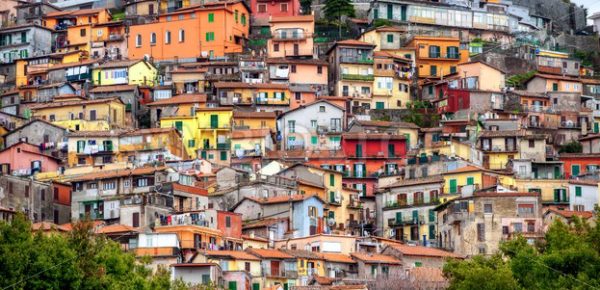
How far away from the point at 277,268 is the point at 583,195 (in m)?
20.3

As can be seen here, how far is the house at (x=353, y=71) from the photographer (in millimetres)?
115750

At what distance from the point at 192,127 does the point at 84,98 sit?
928cm

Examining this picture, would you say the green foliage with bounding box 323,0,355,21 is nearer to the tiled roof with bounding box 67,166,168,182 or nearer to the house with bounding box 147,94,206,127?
the house with bounding box 147,94,206,127

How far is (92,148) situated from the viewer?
105m

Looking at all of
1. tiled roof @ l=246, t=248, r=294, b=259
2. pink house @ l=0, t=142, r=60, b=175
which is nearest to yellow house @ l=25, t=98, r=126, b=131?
pink house @ l=0, t=142, r=60, b=175

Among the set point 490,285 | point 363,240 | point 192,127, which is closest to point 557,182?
point 363,240

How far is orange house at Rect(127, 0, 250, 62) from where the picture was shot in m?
121

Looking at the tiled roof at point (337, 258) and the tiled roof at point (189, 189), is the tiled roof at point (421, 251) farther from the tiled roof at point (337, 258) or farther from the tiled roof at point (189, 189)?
the tiled roof at point (189, 189)

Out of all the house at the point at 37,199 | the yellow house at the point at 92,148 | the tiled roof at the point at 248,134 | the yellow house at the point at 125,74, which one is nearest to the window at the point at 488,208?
the tiled roof at the point at 248,134

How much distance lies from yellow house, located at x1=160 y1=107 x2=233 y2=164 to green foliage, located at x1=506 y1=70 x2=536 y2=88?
21.3m

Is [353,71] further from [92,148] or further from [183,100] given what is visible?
[92,148]

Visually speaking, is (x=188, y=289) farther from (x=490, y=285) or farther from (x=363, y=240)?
(x=363, y=240)

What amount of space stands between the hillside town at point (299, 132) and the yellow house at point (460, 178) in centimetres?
16

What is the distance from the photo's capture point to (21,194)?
96.5 meters
